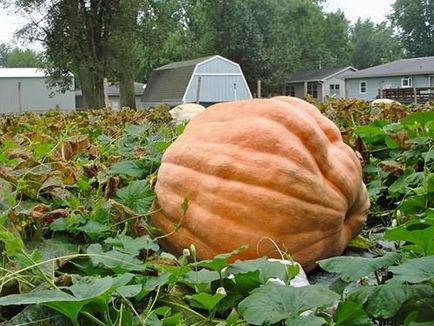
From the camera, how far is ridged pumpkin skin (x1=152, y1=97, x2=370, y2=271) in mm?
1794

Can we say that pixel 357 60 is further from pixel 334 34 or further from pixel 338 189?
pixel 338 189

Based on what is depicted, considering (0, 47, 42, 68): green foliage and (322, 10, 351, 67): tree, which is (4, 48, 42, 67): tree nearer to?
(0, 47, 42, 68): green foliage

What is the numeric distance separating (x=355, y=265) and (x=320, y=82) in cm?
5603

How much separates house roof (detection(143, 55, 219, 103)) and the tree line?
67.0 inches

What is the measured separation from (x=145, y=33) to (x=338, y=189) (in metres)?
30.7

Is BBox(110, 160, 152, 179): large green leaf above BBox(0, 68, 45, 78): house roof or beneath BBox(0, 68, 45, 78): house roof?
beneath

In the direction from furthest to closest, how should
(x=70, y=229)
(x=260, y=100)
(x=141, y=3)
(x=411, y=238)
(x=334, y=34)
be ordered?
1. (x=334, y=34)
2. (x=141, y=3)
3. (x=260, y=100)
4. (x=70, y=229)
5. (x=411, y=238)

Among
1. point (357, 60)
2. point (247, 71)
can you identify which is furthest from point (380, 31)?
point (247, 71)

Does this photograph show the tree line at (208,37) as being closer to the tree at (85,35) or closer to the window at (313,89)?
the tree at (85,35)

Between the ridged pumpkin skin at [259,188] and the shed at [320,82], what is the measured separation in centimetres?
5400

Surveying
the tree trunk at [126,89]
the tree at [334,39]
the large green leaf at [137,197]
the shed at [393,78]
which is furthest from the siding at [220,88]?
the large green leaf at [137,197]

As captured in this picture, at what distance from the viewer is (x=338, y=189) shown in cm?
192

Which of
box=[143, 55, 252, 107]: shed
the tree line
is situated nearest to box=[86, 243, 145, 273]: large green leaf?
the tree line

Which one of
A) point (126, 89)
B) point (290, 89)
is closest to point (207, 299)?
point (126, 89)
